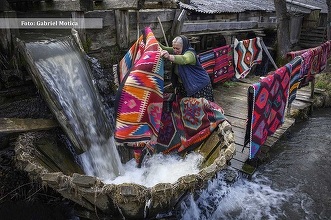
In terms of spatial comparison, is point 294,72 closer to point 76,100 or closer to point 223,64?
point 223,64

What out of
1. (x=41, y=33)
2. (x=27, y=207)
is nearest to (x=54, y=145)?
(x=27, y=207)

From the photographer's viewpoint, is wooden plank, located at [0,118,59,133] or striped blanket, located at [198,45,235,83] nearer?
Result: wooden plank, located at [0,118,59,133]

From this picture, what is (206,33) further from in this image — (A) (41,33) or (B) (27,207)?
(B) (27,207)

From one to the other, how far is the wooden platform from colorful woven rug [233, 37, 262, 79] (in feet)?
2.21

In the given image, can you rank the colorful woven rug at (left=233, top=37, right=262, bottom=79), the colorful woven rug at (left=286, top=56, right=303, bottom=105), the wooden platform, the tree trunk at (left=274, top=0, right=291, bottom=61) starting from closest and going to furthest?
the wooden platform, the colorful woven rug at (left=286, top=56, right=303, bottom=105), the colorful woven rug at (left=233, top=37, right=262, bottom=79), the tree trunk at (left=274, top=0, right=291, bottom=61)

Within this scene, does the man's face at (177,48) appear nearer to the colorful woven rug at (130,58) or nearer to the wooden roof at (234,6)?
the colorful woven rug at (130,58)

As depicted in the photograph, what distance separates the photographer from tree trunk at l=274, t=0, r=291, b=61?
37.0ft

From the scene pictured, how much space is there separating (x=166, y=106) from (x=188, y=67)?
939mm

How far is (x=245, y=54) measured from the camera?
345 inches

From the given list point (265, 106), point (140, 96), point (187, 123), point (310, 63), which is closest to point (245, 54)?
point (310, 63)

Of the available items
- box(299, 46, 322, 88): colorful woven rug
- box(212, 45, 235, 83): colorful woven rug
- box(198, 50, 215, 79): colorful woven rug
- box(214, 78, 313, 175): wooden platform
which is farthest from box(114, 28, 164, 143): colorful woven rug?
box(299, 46, 322, 88): colorful woven rug

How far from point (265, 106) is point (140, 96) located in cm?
245

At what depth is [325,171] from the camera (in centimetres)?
573

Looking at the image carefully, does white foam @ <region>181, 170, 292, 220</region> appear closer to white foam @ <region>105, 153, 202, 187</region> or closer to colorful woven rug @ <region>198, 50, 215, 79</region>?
white foam @ <region>105, 153, 202, 187</region>
